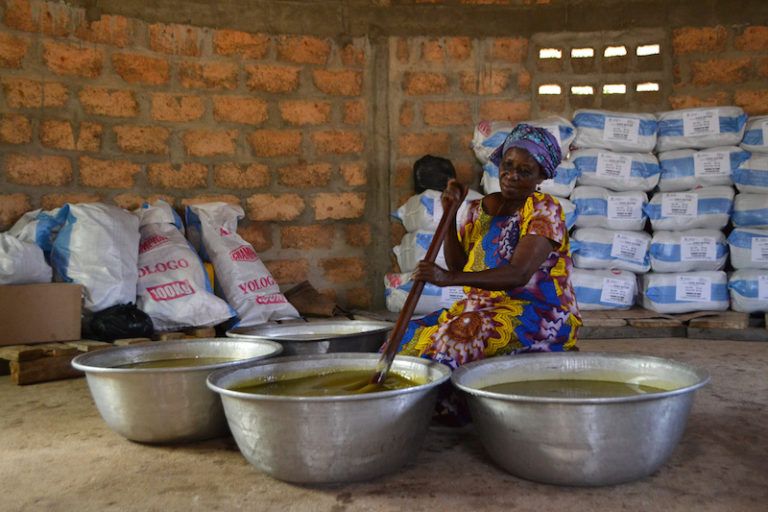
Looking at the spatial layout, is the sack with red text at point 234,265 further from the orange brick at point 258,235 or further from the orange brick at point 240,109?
the orange brick at point 240,109

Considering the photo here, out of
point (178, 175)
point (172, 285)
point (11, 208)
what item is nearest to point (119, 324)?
point (172, 285)

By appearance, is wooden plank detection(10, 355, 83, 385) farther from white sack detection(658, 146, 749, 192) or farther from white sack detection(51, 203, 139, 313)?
white sack detection(658, 146, 749, 192)

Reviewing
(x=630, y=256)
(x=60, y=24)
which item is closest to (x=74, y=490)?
(x=60, y=24)

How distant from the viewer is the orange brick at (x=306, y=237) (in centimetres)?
385

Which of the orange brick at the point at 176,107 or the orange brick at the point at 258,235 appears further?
the orange brick at the point at 258,235

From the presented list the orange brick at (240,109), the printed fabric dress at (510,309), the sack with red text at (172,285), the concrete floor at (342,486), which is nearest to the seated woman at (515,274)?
the printed fabric dress at (510,309)

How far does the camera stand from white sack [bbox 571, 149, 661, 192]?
12.1 ft

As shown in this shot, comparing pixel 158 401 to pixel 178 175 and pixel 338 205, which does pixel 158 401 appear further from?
pixel 338 205

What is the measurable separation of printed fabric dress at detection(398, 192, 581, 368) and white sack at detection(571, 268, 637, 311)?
1537 millimetres

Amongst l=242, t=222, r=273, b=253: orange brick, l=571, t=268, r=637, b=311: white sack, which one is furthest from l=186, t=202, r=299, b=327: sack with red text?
l=571, t=268, r=637, b=311: white sack

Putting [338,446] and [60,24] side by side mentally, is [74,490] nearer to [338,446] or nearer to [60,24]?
[338,446]

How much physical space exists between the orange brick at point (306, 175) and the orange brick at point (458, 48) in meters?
0.98

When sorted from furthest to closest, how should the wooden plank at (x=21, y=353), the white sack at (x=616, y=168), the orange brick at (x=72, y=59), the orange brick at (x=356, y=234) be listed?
the orange brick at (x=356, y=234) < the white sack at (x=616, y=168) < the orange brick at (x=72, y=59) < the wooden plank at (x=21, y=353)

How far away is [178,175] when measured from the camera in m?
3.67
